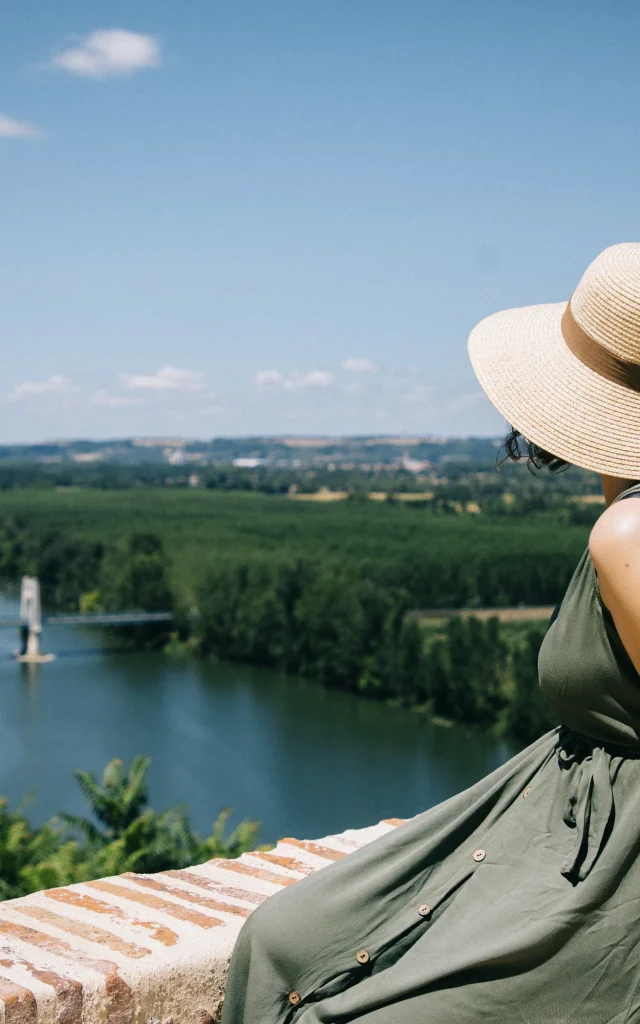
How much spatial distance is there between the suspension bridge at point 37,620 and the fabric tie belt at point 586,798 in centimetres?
3344

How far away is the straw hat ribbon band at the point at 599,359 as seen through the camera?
49.0 inches

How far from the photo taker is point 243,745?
2298 centimetres

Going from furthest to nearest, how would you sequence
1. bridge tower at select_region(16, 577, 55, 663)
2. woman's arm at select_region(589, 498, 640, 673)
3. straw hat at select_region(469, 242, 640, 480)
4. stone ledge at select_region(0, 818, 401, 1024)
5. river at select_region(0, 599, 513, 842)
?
bridge tower at select_region(16, 577, 55, 663) < river at select_region(0, 599, 513, 842) < stone ledge at select_region(0, 818, 401, 1024) < straw hat at select_region(469, 242, 640, 480) < woman's arm at select_region(589, 498, 640, 673)

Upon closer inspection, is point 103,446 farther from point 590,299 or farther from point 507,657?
point 590,299

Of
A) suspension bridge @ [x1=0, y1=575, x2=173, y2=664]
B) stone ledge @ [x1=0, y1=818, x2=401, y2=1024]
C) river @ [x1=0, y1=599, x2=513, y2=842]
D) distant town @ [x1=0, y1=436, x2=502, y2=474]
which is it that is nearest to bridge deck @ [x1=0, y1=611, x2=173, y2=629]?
suspension bridge @ [x1=0, y1=575, x2=173, y2=664]

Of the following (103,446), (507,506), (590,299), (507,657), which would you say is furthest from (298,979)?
(103,446)

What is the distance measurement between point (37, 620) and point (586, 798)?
35.5 meters

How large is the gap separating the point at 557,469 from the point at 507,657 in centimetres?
2897

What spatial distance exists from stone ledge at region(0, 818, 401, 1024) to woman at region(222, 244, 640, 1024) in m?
0.12

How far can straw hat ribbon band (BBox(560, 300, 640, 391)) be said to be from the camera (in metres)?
1.24

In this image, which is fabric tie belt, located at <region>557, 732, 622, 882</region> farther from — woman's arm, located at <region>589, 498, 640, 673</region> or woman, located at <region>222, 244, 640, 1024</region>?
woman's arm, located at <region>589, 498, 640, 673</region>

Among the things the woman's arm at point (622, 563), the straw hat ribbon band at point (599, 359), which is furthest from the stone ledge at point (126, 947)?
the straw hat ribbon band at point (599, 359)

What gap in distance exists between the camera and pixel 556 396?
4.22 feet

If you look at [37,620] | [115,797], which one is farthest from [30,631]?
[115,797]
